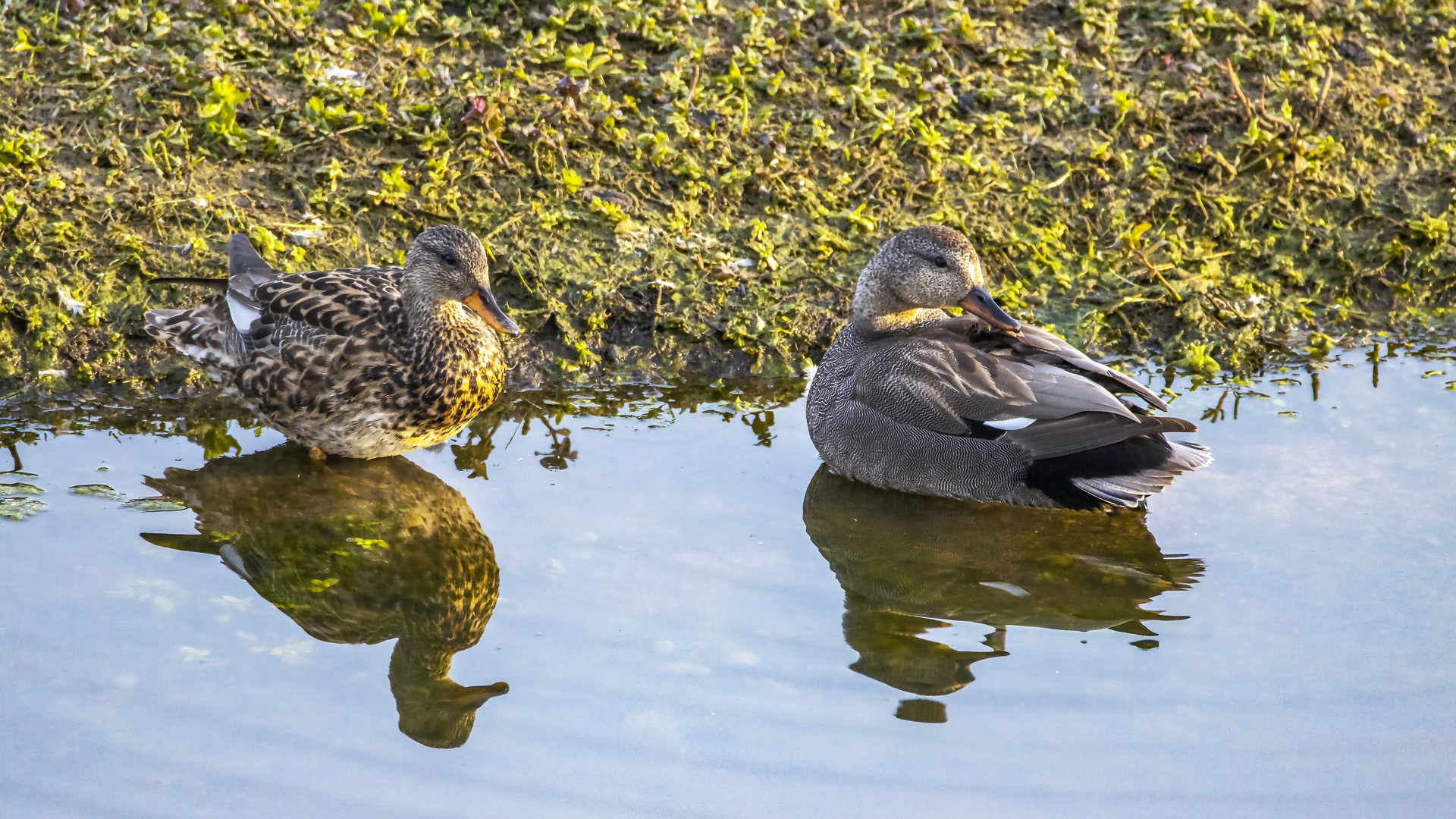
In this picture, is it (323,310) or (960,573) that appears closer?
(960,573)

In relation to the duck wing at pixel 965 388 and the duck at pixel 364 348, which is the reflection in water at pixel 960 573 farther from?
the duck at pixel 364 348

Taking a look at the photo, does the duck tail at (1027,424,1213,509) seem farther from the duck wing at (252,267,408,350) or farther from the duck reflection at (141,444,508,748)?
the duck wing at (252,267,408,350)

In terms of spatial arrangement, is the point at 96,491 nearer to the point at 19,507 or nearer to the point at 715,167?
the point at 19,507

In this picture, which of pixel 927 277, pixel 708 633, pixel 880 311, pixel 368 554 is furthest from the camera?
pixel 880 311

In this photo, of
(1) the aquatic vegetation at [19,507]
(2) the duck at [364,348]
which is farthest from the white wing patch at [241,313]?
(1) the aquatic vegetation at [19,507]

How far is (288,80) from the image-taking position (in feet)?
23.1

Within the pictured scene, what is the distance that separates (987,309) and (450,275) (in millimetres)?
2224

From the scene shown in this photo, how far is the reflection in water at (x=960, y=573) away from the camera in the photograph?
427 centimetres

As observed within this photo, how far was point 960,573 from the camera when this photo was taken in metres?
4.77

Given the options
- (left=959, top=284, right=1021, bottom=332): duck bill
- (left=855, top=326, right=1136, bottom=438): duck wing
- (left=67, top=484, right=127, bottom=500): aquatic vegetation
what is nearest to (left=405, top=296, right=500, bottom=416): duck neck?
(left=67, top=484, right=127, bottom=500): aquatic vegetation

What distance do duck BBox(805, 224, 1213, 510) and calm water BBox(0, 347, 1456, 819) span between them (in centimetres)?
17

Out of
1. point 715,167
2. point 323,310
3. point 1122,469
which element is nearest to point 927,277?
point 1122,469

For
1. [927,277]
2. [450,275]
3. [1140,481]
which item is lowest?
[1140,481]

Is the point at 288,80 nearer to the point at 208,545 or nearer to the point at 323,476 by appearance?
the point at 323,476
